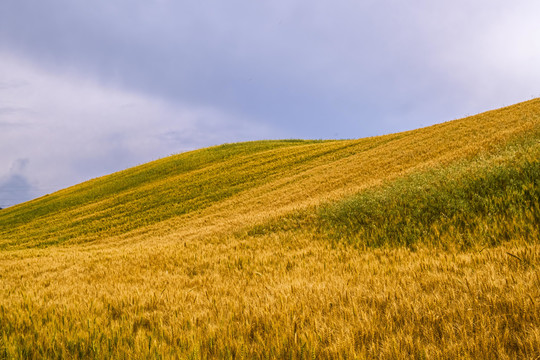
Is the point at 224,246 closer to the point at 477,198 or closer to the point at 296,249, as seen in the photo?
the point at 296,249

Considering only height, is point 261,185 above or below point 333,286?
above

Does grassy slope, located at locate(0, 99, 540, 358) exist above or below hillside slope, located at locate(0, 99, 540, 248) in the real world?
below

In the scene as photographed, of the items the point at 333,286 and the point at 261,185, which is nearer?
the point at 333,286

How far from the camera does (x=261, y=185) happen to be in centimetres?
2638

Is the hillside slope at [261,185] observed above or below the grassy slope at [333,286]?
above

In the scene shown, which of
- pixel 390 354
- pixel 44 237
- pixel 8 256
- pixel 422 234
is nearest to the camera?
pixel 390 354

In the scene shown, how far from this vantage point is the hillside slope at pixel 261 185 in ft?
48.7

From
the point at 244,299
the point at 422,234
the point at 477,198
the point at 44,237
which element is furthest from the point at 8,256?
the point at 477,198

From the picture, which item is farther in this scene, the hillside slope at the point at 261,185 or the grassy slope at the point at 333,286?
the hillside slope at the point at 261,185

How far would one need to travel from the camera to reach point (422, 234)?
21.9ft

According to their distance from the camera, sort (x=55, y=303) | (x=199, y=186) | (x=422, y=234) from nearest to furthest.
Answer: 1. (x=55, y=303)
2. (x=422, y=234)
3. (x=199, y=186)

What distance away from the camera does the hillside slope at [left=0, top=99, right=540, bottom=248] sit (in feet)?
48.7

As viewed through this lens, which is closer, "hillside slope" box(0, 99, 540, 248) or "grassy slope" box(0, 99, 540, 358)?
"grassy slope" box(0, 99, 540, 358)

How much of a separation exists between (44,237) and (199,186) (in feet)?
47.0
